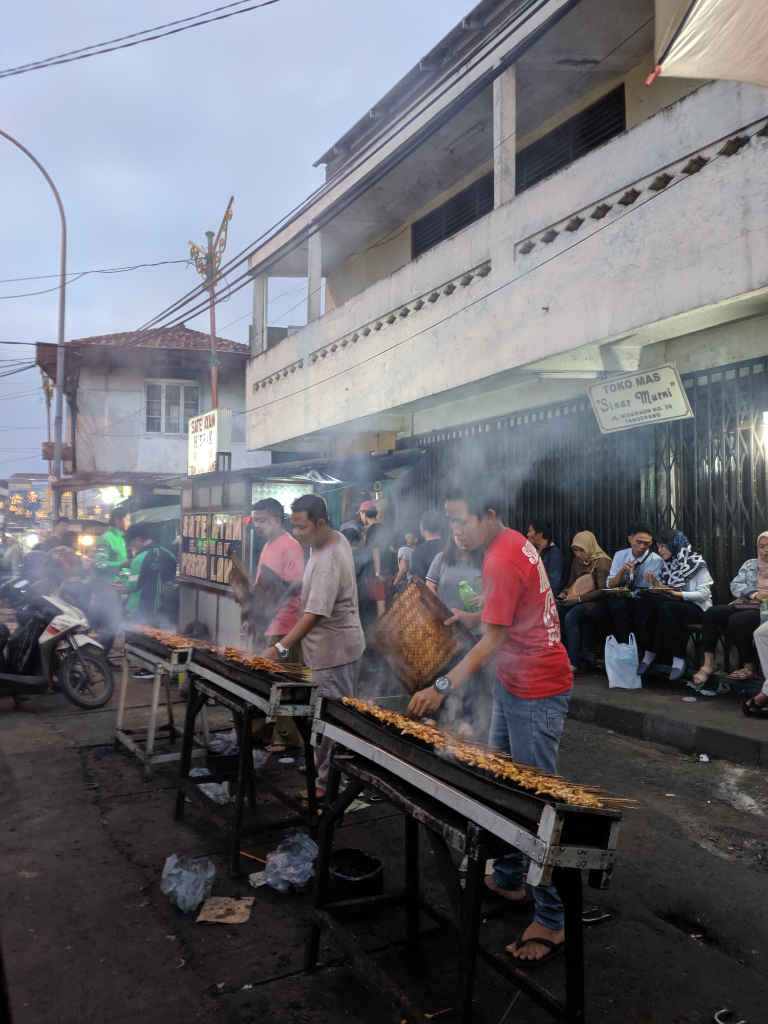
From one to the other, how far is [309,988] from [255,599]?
356cm

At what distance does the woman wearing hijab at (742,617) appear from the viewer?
6652 millimetres

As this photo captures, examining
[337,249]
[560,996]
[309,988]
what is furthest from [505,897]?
[337,249]

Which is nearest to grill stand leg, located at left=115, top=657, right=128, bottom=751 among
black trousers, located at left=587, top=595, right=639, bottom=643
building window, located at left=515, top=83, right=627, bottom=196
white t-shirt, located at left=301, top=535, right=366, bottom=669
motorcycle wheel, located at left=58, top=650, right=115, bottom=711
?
motorcycle wheel, located at left=58, top=650, right=115, bottom=711

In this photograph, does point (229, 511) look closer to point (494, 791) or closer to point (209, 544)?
point (209, 544)

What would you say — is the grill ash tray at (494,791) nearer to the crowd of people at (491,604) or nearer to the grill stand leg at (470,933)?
the grill stand leg at (470,933)

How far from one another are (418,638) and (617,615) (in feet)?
15.6

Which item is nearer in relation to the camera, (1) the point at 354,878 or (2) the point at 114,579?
(1) the point at 354,878

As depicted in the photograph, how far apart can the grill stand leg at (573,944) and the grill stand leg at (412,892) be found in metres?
0.81

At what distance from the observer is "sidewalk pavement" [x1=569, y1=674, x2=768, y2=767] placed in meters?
5.65

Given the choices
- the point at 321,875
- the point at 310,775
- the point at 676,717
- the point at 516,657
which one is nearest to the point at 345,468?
the point at 676,717

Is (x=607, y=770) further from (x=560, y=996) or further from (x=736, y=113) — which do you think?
(x=736, y=113)

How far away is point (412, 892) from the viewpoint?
3082 mm

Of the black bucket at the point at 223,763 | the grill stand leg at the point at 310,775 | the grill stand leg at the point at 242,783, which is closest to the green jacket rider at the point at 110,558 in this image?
the black bucket at the point at 223,763

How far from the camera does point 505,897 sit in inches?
135
